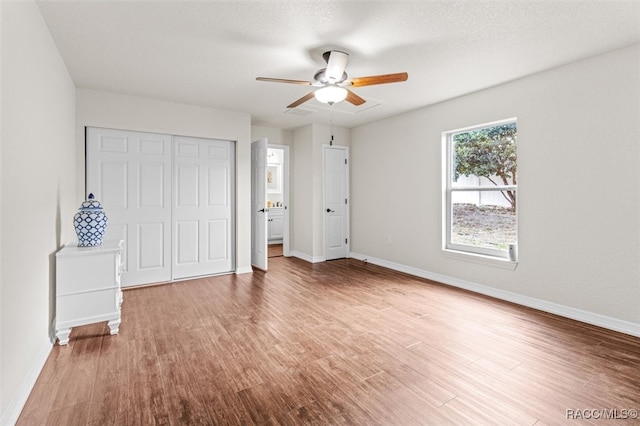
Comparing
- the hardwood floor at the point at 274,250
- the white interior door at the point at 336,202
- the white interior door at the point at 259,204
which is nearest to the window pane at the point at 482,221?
the white interior door at the point at 336,202

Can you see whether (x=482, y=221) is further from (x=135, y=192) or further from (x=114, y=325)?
(x=135, y=192)

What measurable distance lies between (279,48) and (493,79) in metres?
2.35

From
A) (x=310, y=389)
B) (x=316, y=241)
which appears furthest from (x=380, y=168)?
(x=310, y=389)

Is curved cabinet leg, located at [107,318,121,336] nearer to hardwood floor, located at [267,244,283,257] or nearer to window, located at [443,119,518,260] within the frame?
hardwood floor, located at [267,244,283,257]

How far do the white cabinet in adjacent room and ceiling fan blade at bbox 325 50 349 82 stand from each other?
2404 millimetres

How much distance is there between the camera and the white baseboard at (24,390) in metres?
1.61

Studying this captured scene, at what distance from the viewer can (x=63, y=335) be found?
8.27 feet

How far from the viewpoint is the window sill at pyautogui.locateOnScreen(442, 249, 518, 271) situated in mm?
3570

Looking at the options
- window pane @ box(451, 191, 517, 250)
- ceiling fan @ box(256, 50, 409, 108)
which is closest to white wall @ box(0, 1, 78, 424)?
ceiling fan @ box(256, 50, 409, 108)

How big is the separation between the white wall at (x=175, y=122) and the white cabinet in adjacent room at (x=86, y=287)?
5.40 ft

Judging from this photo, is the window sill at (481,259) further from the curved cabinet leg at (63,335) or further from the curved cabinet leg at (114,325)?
the curved cabinet leg at (63,335)

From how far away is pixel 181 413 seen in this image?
5.65ft

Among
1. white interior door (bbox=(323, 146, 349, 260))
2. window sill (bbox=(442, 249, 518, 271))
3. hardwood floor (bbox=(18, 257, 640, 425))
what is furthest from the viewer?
white interior door (bbox=(323, 146, 349, 260))

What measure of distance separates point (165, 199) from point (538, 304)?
4662 mm
